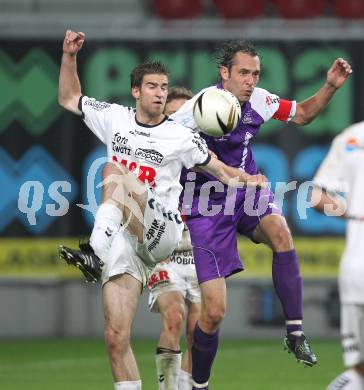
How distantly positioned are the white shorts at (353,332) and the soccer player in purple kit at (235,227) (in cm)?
222

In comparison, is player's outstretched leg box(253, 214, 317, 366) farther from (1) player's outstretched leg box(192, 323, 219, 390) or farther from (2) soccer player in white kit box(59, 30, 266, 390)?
(2) soccer player in white kit box(59, 30, 266, 390)

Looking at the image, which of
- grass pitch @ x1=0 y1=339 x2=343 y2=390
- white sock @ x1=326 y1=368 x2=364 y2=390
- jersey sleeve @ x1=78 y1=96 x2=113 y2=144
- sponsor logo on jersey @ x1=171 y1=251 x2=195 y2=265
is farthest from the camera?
grass pitch @ x1=0 y1=339 x2=343 y2=390

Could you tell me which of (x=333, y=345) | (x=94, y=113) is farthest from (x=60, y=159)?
(x=94, y=113)

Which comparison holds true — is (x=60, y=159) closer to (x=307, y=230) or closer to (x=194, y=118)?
(x=307, y=230)

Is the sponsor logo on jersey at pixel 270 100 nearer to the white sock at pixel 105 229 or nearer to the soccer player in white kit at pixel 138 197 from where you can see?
the soccer player in white kit at pixel 138 197

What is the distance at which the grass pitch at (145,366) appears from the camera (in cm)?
1167

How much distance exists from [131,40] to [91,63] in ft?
1.79

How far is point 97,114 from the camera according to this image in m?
9.06

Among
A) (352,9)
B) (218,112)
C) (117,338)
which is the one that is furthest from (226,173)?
(352,9)

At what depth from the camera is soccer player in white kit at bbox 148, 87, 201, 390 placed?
9.61m

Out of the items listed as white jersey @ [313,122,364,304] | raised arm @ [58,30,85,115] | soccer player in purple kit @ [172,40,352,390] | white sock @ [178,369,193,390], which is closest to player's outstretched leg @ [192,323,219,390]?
soccer player in purple kit @ [172,40,352,390]

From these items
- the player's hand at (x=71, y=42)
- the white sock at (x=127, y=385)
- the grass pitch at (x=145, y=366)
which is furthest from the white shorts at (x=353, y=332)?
the grass pitch at (x=145, y=366)

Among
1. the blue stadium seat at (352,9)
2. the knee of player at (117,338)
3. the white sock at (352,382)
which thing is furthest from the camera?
the blue stadium seat at (352,9)

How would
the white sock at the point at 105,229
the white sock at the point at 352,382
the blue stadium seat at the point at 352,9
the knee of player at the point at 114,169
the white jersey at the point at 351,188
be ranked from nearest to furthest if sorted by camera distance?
the white jersey at the point at 351,188 → the white sock at the point at 352,382 → the white sock at the point at 105,229 → the knee of player at the point at 114,169 → the blue stadium seat at the point at 352,9
